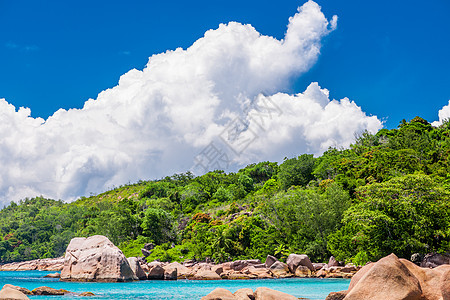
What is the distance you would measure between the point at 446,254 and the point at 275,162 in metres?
83.4

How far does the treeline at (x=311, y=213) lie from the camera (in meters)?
27.3

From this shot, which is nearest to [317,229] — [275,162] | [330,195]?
[330,195]

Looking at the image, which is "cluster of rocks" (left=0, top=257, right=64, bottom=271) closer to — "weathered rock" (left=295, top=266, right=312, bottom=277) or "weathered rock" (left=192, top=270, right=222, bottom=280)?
"weathered rock" (left=192, top=270, right=222, bottom=280)

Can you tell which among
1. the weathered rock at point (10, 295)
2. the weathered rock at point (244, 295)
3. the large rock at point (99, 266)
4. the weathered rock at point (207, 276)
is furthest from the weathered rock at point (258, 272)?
the weathered rock at point (10, 295)

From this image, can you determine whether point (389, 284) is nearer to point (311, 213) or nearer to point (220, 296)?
point (220, 296)

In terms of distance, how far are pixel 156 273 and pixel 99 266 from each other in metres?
6.93

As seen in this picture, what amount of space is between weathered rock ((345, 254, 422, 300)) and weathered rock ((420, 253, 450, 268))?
57.2ft

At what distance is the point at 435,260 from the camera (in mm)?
25594

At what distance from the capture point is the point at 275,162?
109 m

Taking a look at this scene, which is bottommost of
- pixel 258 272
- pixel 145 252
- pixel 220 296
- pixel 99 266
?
pixel 258 272

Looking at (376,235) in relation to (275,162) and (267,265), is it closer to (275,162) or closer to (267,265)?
(267,265)

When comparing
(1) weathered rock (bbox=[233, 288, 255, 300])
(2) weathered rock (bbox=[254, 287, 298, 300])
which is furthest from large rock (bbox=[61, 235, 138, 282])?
(2) weathered rock (bbox=[254, 287, 298, 300])

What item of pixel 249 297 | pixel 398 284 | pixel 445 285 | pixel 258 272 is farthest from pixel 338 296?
pixel 258 272

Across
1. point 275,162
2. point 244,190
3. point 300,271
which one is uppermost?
point 275,162
